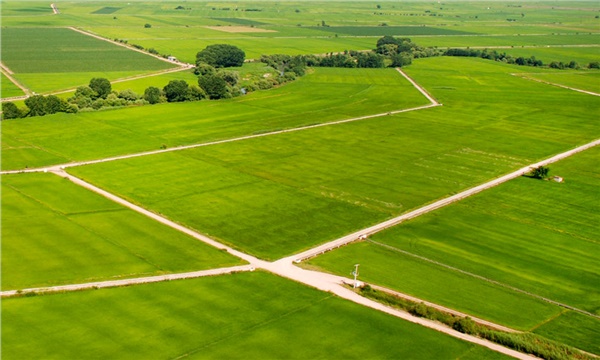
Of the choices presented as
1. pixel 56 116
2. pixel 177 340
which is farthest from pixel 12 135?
pixel 177 340

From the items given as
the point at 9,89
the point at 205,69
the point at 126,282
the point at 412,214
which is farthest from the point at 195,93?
the point at 126,282

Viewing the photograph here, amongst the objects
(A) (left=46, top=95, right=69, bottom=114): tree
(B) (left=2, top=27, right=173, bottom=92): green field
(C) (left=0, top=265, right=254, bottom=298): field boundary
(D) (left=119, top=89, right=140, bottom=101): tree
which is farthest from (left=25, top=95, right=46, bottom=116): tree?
(C) (left=0, top=265, right=254, bottom=298): field boundary

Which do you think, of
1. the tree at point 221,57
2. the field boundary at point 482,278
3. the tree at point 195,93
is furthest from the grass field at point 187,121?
the field boundary at point 482,278

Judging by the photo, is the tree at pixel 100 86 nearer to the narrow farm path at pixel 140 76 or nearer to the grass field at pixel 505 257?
the narrow farm path at pixel 140 76

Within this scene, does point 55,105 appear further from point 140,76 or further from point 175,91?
point 140,76

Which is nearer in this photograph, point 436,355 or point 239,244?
point 436,355

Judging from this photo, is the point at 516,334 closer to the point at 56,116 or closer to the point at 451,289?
the point at 451,289
